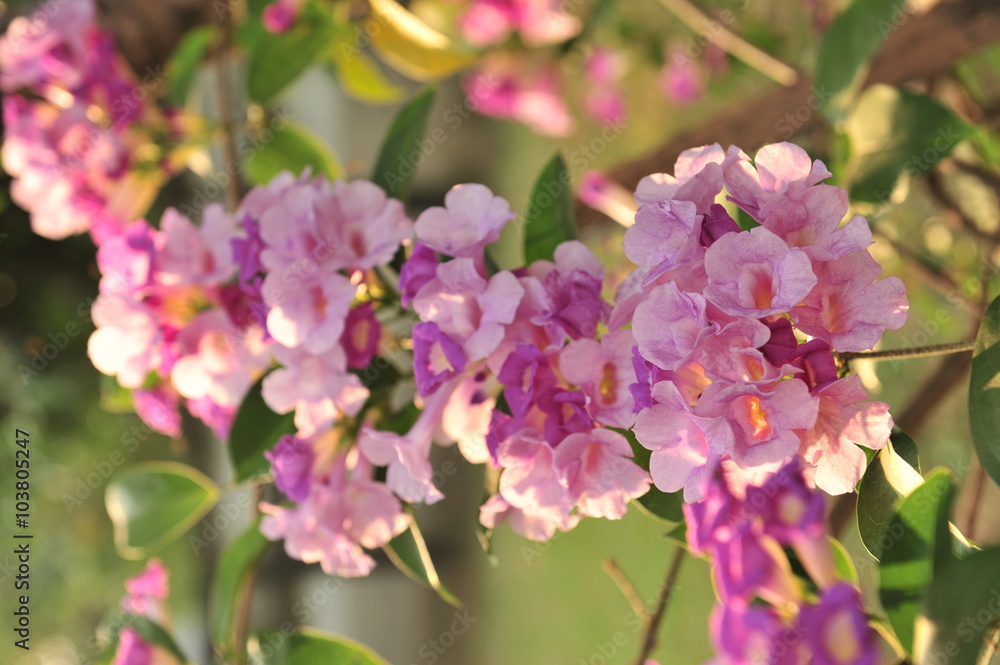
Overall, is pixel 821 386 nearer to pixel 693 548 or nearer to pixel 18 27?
pixel 693 548

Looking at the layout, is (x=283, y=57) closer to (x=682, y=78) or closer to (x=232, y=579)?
(x=232, y=579)

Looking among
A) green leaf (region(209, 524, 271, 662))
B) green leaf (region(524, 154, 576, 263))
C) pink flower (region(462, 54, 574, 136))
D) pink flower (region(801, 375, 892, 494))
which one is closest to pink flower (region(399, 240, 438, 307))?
green leaf (region(524, 154, 576, 263))

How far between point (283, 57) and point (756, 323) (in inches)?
25.5

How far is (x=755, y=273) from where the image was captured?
335 mm

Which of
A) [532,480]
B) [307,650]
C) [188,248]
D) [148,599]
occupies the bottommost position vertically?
[148,599]

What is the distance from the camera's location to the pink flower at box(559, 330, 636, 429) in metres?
0.39

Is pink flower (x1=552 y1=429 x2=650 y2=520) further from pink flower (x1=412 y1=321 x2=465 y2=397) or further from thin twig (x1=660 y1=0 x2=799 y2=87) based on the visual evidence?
thin twig (x1=660 y1=0 x2=799 y2=87)

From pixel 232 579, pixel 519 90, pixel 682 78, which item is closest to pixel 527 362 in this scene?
pixel 232 579

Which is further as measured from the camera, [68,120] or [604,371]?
[68,120]

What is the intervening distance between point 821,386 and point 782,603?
4.3 inches

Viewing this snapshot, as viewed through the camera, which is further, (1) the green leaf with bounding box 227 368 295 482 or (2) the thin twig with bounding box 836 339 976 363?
(1) the green leaf with bounding box 227 368 295 482

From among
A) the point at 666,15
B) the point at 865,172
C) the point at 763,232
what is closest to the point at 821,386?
the point at 763,232

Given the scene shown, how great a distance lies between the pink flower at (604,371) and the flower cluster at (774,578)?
6cm

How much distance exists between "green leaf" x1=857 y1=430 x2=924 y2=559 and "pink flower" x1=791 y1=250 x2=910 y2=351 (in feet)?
0.26
